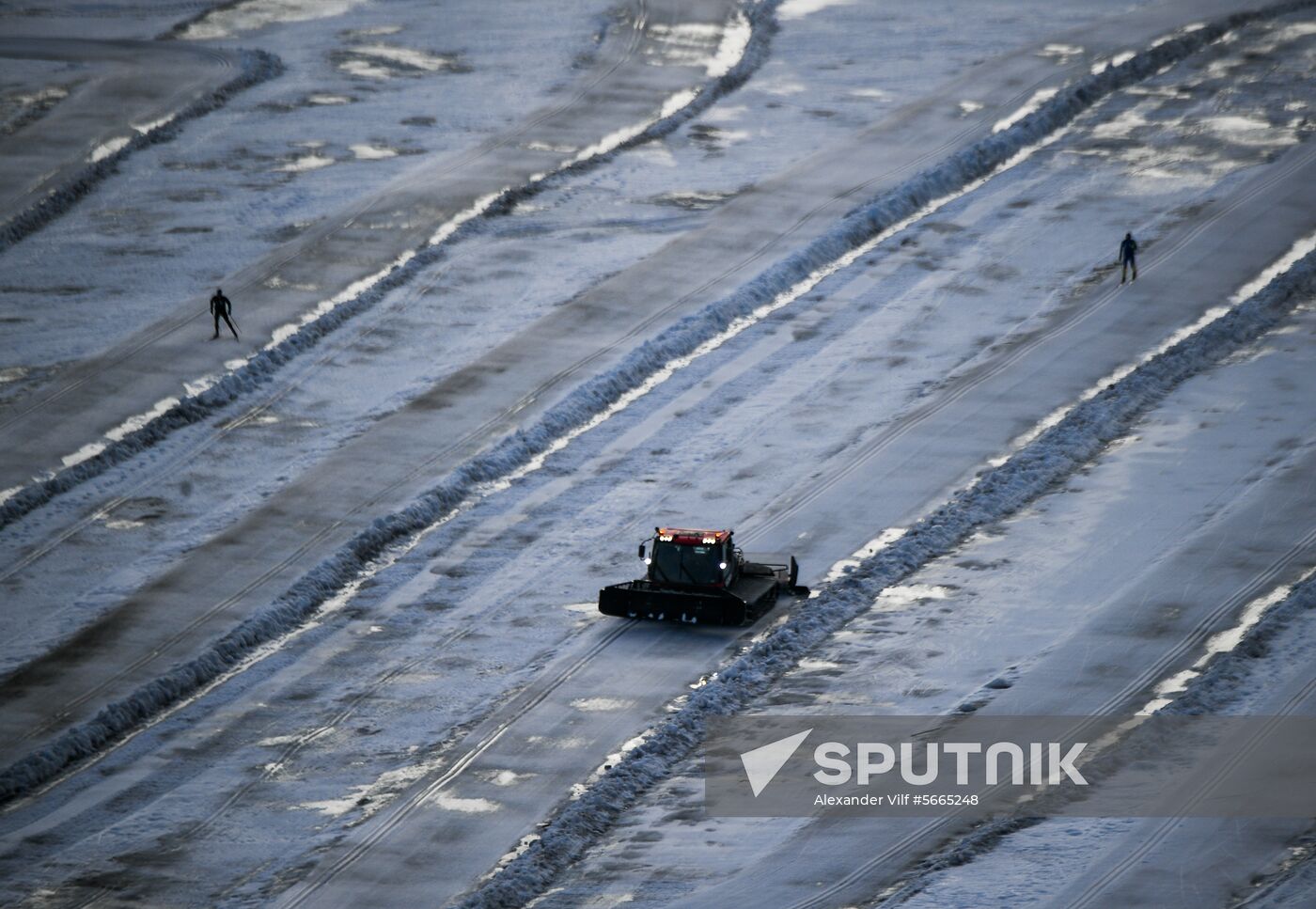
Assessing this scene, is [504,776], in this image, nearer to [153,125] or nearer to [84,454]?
[84,454]

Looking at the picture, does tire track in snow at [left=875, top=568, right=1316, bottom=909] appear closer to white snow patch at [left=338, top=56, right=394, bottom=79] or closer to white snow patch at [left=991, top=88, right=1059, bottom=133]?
white snow patch at [left=991, top=88, right=1059, bottom=133]

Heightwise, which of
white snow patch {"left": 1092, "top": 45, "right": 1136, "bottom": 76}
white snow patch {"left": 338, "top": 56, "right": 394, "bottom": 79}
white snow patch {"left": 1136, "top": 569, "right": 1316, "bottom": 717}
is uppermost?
white snow patch {"left": 338, "top": 56, "right": 394, "bottom": 79}

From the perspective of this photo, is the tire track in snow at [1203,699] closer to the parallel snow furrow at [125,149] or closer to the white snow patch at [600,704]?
the white snow patch at [600,704]

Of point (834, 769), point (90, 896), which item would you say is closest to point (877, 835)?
point (834, 769)

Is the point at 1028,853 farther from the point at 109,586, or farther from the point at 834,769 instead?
the point at 109,586

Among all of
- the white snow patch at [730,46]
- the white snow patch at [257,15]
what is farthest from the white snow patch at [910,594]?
the white snow patch at [257,15]

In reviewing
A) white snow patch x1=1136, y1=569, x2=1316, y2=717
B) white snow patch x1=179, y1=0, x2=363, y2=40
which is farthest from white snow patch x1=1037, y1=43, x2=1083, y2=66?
white snow patch x1=1136, y1=569, x2=1316, y2=717
